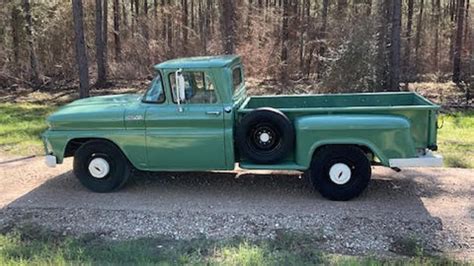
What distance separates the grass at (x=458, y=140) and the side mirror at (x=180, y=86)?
4518mm

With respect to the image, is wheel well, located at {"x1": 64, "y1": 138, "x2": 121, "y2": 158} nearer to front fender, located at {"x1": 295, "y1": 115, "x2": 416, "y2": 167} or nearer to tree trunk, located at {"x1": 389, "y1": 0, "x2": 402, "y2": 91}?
front fender, located at {"x1": 295, "y1": 115, "x2": 416, "y2": 167}

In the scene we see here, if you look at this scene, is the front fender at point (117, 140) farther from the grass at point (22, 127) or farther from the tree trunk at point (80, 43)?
the tree trunk at point (80, 43)

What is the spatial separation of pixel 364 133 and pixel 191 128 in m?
2.19

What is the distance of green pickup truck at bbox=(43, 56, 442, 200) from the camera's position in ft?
21.6

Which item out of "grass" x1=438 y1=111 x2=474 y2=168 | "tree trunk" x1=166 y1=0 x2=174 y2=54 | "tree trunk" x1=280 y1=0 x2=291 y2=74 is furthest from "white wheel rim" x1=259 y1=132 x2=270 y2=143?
"tree trunk" x1=166 y1=0 x2=174 y2=54

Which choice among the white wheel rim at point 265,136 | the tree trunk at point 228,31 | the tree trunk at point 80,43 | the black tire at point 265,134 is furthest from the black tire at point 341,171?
the tree trunk at point 228,31

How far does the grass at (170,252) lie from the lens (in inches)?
194

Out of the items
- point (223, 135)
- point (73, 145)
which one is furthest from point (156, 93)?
point (73, 145)

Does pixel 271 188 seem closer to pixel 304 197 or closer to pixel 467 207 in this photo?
pixel 304 197

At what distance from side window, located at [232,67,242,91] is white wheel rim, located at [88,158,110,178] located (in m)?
2.04

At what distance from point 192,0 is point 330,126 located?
1913cm

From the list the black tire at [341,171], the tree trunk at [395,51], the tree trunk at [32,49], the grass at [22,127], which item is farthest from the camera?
the tree trunk at [32,49]

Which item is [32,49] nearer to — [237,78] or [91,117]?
[91,117]

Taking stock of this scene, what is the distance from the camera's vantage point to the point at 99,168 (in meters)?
7.31
